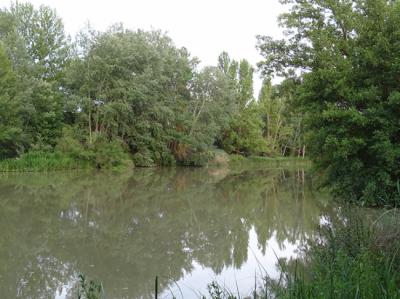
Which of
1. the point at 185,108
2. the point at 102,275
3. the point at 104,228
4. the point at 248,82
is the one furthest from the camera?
the point at 248,82

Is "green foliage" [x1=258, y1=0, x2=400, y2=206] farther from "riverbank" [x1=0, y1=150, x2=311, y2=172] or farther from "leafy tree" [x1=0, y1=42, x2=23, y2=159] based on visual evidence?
"leafy tree" [x1=0, y1=42, x2=23, y2=159]

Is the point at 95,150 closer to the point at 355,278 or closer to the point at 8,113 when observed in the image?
the point at 8,113

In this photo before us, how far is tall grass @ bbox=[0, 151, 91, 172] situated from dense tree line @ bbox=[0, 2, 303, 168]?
0.55 m

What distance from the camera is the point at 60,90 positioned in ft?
91.2

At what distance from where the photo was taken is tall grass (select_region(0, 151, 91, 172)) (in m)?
21.5

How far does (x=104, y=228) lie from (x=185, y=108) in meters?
24.9

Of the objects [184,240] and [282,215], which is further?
[282,215]

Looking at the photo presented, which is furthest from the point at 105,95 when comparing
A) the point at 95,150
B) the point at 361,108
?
the point at 361,108

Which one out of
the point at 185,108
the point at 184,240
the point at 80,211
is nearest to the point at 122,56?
the point at 185,108

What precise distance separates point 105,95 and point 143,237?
61.2 ft

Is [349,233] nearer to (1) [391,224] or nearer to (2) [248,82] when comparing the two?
(1) [391,224]

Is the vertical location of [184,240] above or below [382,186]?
below

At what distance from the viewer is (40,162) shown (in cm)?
2230

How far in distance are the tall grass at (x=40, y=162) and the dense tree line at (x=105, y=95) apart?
1.80 ft
